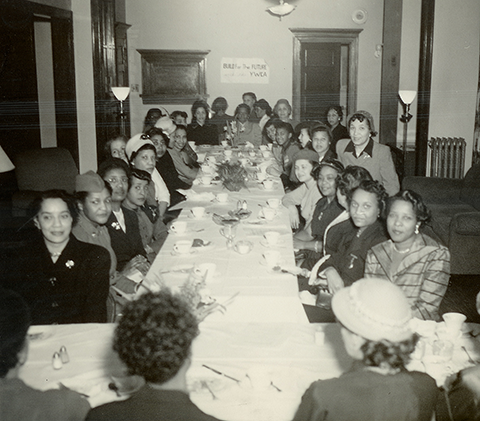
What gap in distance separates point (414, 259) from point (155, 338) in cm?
162

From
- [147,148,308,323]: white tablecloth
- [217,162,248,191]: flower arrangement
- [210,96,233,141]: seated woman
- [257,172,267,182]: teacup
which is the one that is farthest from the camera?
[210,96,233,141]: seated woman

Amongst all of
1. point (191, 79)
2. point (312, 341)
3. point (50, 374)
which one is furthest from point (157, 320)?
point (191, 79)

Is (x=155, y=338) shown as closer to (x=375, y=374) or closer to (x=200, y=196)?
(x=375, y=374)

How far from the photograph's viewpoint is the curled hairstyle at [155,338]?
4.42 feet

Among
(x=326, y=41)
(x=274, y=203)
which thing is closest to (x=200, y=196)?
(x=274, y=203)

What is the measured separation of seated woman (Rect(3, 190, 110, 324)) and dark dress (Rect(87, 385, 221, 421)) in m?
1.29

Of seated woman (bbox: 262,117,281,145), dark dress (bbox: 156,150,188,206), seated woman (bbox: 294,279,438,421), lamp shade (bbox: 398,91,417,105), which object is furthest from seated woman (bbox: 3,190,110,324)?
lamp shade (bbox: 398,91,417,105)

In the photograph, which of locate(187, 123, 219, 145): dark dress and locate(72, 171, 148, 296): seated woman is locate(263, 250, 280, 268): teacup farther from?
locate(187, 123, 219, 145): dark dress

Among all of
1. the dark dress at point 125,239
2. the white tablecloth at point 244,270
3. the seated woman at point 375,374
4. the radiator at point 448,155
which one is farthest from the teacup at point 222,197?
the radiator at point 448,155

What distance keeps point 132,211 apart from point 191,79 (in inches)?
256

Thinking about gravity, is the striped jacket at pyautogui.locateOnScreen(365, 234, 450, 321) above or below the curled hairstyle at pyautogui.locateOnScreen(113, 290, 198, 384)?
below

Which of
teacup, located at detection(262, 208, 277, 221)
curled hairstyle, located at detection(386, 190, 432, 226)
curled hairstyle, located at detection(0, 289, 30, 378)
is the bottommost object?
curled hairstyle, located at detection(0, 289, 30, 378)

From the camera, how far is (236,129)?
8250mm

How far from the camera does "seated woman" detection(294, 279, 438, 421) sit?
137cm
